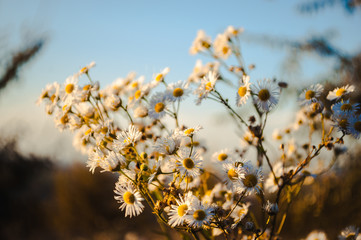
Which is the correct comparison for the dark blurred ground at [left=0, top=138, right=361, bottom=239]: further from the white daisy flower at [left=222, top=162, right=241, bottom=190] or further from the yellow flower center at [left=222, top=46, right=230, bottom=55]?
the white daisy flower at [left=222, top=162, right=241, bottom=190]

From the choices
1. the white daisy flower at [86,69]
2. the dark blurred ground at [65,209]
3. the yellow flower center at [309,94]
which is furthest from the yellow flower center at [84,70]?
the dark blurred ground at [65,209]

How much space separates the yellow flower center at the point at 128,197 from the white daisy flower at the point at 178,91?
0.25 m

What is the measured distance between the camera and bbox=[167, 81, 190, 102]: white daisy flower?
0.64 metres

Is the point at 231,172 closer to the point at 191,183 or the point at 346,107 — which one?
the point at 191,183

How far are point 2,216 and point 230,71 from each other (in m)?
3.40

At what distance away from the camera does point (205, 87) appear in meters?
0.60

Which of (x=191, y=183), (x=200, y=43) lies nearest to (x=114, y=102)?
(x=191, y=183)

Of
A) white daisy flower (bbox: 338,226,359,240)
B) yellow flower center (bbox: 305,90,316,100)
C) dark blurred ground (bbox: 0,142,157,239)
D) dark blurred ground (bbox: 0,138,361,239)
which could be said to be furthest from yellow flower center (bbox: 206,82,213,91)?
dark blurred ground (bbox: 0,142,157,239)

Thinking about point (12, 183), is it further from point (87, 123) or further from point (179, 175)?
point (179, 175)

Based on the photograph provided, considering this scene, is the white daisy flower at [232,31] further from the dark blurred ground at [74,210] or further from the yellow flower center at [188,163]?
the dark blurred ground at [74,210]

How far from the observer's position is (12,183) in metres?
3.34

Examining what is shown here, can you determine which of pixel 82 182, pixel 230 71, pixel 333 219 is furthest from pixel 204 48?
pixel 82 182

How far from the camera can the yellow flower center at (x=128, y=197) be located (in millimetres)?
484

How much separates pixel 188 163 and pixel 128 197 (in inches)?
4.9
